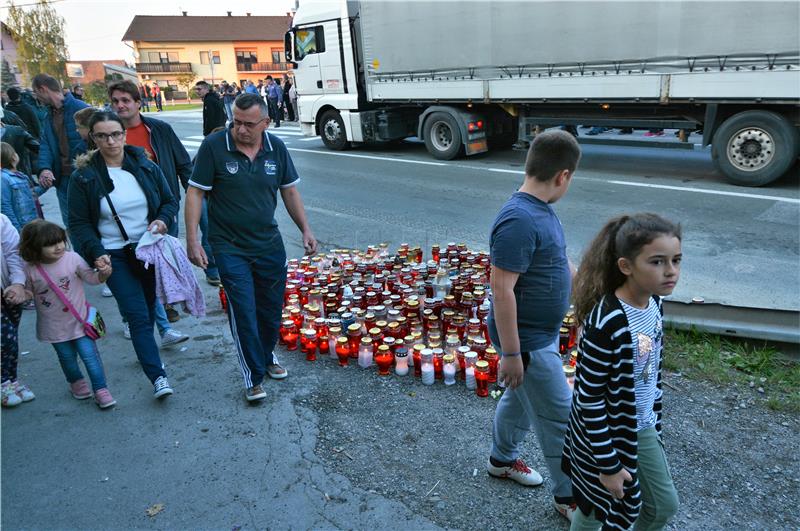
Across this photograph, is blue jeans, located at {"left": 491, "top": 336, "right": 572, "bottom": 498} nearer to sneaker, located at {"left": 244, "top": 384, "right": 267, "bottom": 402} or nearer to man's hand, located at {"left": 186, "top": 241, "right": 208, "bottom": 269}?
sneaker, located at {"left": 244, "top": 384, "right": 267, "bottom": 402}

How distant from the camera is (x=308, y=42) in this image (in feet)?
47.5

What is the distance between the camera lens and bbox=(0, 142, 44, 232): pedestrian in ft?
16.5

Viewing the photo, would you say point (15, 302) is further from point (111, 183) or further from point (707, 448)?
point (707, 448)

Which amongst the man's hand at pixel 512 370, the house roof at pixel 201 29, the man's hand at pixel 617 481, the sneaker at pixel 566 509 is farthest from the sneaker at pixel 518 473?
the house roof at pixel 201 29

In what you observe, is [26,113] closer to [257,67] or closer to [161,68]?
[257,67]

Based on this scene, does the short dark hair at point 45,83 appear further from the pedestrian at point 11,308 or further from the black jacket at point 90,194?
the black jacket at point 90,194

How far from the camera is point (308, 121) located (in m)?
15.6

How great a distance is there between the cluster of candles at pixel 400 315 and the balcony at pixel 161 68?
69.8 m

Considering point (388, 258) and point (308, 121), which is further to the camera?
point (308, 121)

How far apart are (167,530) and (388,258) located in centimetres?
359

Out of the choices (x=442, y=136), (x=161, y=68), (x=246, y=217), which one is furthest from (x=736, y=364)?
(x=161, y=68)

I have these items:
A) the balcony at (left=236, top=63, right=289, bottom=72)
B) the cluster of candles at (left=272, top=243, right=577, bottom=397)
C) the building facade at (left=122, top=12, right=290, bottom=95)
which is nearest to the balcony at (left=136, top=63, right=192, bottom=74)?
the building facade at (left=122, top=12, right=290, bottom=95)

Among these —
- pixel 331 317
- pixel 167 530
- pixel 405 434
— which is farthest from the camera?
pixel 331 317

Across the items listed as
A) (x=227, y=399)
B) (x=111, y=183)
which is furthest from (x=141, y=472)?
(x=111, y=183)
